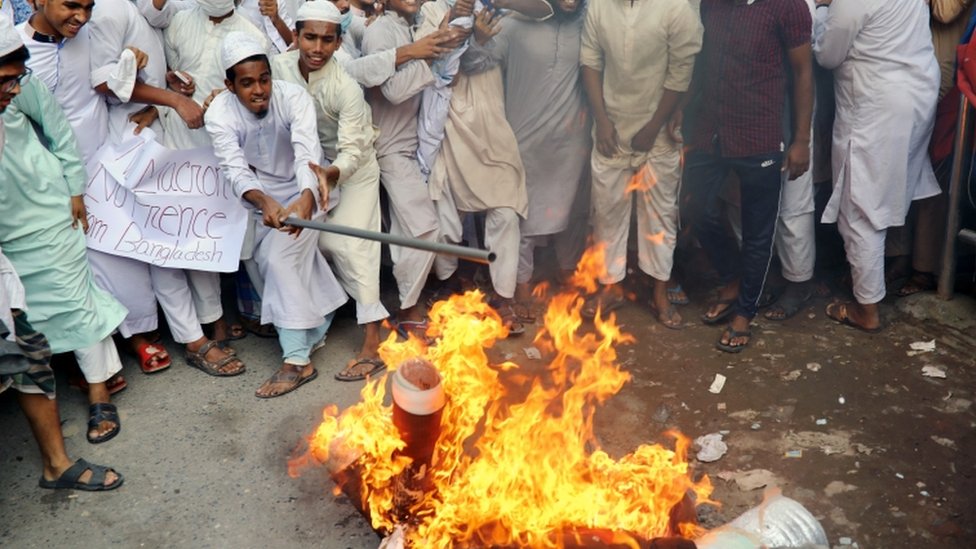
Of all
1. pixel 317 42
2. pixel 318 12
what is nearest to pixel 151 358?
pixel 317 42

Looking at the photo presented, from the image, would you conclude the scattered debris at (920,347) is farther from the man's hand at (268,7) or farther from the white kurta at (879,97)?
the man's hand at (268,7)

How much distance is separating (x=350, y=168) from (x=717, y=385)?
265cm

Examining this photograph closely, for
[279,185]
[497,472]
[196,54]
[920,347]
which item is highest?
[196,54]

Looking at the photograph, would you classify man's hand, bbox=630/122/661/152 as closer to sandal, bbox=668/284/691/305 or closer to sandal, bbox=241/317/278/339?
sandal, bbox=668/284/691/305

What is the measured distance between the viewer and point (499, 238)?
627 centimetres

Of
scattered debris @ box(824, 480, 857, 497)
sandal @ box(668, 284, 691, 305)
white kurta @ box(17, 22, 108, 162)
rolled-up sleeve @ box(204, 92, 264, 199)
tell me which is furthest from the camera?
sandal @ box(668, 284, 691, 305)

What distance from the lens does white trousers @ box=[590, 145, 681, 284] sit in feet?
20.4

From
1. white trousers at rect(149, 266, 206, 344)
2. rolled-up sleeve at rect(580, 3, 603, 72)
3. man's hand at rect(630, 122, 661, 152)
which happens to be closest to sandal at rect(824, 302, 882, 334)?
man's hand at rect(630, 122, 661, 152)

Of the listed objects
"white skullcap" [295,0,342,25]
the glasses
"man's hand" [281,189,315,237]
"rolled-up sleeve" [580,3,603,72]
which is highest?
the glasses

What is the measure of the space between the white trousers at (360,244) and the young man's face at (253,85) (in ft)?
2.52

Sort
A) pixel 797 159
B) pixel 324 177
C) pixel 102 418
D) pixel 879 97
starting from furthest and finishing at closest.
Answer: pixel 797 159 < pixel 879 97 < pixel 324 177 < pixel 102 418

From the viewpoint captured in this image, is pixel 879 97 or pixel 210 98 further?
pixel 879 97

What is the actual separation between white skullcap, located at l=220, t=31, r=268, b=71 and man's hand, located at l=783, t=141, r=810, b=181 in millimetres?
3464

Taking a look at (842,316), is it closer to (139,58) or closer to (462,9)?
(462,9)
